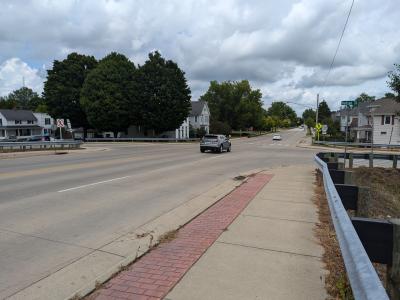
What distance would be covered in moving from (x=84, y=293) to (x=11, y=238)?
9.47ft

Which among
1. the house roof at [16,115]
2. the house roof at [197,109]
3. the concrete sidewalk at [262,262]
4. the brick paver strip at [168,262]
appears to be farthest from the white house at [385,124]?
the house roof at [16,115]

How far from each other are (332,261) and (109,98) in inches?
2173

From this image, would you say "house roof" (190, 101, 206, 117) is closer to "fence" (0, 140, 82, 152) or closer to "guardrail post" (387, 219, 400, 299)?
"fence" (0, 140, 82, 152)

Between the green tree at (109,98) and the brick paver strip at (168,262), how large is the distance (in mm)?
51398

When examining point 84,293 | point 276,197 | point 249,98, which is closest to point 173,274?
point 84,293

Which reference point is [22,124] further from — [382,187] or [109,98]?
[382,187]

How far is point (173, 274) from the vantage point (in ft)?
15.7

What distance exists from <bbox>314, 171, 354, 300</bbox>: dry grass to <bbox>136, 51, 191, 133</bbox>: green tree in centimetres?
4860

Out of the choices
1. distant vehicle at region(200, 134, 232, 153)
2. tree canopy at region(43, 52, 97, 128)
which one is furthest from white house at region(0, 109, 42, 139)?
distant vehicle at region(200, 134, 232, 153)

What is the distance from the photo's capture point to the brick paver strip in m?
4.30

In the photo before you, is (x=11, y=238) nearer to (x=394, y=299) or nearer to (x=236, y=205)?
(x=236, y=205)

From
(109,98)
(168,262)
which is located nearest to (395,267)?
(168,262)

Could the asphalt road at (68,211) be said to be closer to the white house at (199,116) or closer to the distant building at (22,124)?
the white house at (199,116)

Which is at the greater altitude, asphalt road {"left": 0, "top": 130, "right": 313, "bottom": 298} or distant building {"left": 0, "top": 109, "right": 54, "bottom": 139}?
distant building {"left": 0, "top": 109, "right": 54, "bottom": 139}
